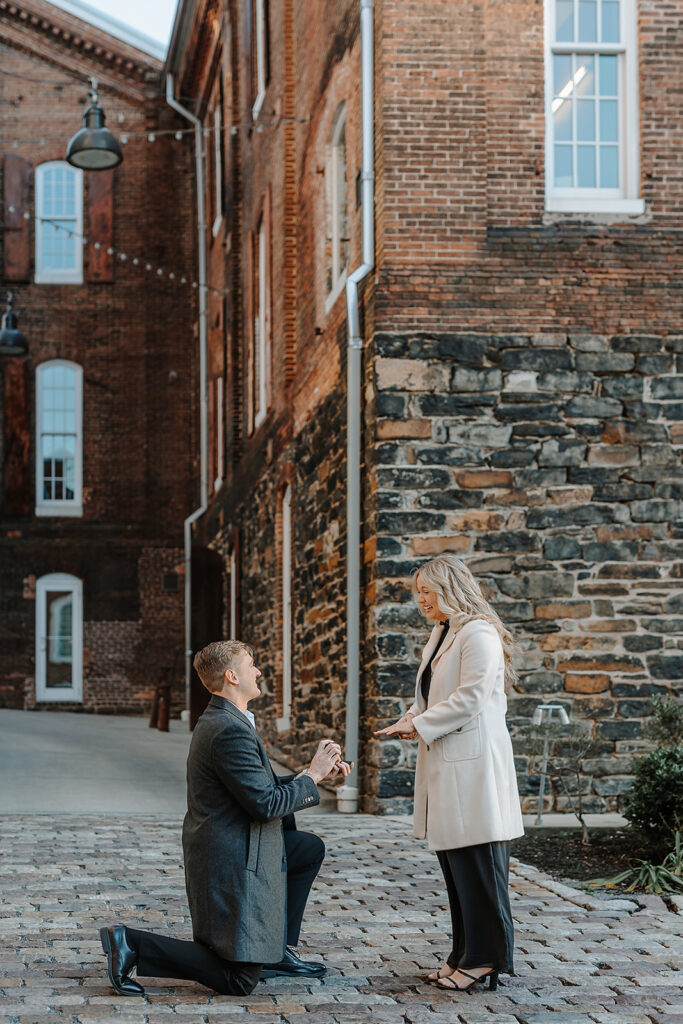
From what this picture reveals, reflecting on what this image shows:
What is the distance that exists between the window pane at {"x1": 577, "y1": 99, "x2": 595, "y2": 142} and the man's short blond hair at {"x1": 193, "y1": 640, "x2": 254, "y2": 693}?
7.96 metres

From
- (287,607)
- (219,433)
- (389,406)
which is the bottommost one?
(287,607)

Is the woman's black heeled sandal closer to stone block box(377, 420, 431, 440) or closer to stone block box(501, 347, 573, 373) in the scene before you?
stone block box(377, 420, 431, 440)

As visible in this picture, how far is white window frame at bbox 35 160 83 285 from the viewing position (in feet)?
88.9

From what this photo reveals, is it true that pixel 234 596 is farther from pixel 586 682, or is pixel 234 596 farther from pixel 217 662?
pixel 217 662

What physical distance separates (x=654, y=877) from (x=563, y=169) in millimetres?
6358

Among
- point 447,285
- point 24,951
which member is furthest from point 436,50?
point 24,951

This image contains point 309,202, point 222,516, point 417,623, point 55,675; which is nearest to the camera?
point 417,623

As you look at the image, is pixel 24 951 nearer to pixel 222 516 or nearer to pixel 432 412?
pixel 432 412

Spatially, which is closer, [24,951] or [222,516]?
[24,951]

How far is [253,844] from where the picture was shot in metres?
5.06

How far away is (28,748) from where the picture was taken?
1661 centimetres

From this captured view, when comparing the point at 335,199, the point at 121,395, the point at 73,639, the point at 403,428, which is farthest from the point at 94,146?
the point at 73,639

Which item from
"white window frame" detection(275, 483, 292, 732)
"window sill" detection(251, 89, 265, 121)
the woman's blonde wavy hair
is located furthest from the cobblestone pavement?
"window sill" detection(251, 89, 265, 121)

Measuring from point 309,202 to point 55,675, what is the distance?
13.7 metres
